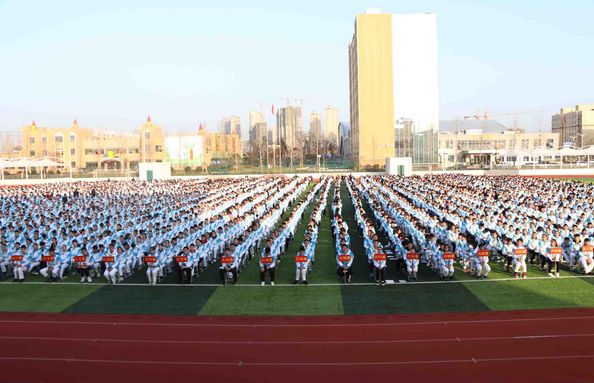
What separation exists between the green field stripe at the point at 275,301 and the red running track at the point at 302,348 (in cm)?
58

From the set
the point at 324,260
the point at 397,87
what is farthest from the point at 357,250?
the point at 397,87

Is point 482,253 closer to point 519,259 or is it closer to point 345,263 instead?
point 519,259

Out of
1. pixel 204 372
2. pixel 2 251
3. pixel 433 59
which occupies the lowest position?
pixel 204 372

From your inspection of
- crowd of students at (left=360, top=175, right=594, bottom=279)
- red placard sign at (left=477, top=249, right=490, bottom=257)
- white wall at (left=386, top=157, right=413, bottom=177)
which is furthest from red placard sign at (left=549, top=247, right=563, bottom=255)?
white wall at (left=386, top=157, right=413, bottom=177)

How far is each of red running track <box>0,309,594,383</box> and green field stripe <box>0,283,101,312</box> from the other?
822 mm

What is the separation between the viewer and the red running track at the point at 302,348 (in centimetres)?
858

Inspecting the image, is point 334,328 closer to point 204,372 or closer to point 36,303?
point 204,372

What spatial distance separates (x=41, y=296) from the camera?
44.8ft

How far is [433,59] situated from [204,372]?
79.3m

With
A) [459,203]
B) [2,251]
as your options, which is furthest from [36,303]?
[459,203]

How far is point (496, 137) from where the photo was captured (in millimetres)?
109812

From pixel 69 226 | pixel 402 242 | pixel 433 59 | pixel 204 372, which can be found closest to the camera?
pixel 204 372

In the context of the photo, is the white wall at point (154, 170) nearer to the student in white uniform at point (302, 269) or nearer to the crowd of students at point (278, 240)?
the crowd of students at point (278, 240)

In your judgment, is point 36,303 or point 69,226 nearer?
point 36,303
